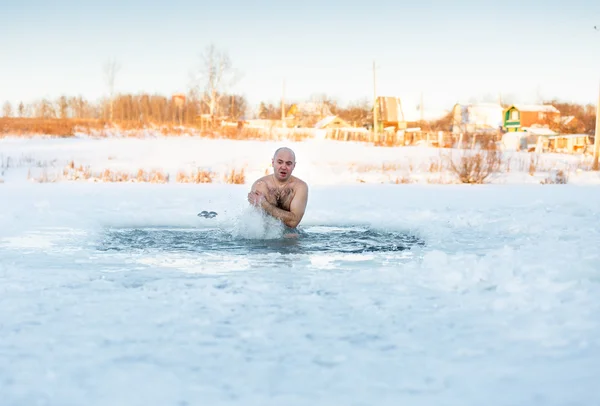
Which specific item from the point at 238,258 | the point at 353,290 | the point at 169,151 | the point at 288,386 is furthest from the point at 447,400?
the point at 169,151

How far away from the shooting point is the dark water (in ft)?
18.4

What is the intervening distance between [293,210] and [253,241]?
612 millimetres

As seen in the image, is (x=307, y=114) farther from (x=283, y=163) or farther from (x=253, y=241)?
(x=253, y=241)

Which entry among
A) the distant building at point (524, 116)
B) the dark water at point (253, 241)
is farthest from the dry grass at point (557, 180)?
the distant building at point (524, 116)

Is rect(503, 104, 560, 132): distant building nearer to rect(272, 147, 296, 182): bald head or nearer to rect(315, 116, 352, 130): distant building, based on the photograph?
rect(315, 116, 352, 130): distant building

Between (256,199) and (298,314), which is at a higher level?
(256,199)

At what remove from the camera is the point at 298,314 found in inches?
132

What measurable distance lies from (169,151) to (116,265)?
764 inches

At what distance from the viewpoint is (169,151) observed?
2372 centimetres

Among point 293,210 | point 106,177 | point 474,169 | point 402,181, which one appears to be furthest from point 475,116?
point 293,210

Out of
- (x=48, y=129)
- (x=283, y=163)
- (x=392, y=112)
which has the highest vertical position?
(x=392, y=112)

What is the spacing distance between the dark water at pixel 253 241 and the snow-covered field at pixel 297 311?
3 centimetres

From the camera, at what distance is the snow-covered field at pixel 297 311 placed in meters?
2.37

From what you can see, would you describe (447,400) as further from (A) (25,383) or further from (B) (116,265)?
(B) (116,265)
